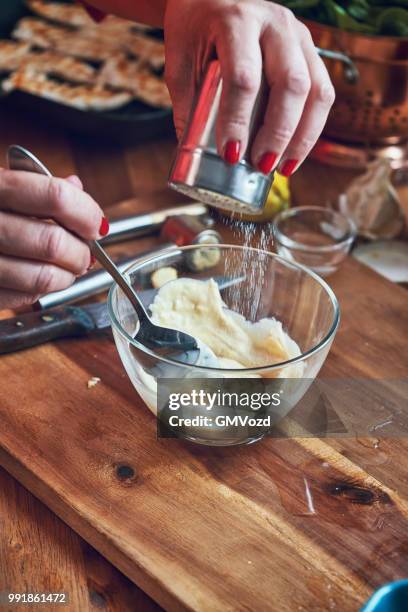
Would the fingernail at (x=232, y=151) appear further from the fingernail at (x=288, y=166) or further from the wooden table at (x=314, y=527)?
the wooden table at (x=314, y=527)

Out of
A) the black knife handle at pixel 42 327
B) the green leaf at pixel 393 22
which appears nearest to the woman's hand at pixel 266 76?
the black knife handle at pixel 42 327

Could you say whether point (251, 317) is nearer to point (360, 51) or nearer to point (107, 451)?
point (107, 451)

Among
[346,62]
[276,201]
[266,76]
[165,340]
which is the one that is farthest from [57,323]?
[346,62]

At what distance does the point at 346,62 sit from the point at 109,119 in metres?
0.48

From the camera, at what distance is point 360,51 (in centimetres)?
154

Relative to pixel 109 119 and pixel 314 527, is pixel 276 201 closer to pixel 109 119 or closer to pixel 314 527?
pixel 109 119

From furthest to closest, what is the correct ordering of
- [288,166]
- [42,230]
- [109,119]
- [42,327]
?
1. [109,119]
2. [42,327]
3. [288,166]
4. [42,230]

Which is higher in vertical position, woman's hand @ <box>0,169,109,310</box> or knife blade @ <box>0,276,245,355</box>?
woman's hand @ <box>0,169,109,310</box>

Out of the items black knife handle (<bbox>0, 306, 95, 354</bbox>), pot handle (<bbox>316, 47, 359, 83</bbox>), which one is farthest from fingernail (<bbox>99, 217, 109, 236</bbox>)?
pot handle (<bbox>316, 47, 359, 83</bbox>)

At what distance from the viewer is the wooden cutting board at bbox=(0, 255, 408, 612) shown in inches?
32.3

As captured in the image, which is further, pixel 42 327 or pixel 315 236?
pixel 315 236

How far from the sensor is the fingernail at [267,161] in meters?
0.89

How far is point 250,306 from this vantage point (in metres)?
1.13

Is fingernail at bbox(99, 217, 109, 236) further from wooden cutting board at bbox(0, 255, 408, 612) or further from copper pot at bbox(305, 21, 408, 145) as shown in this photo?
copper pot at bbox(305, 21, 408, 145)
